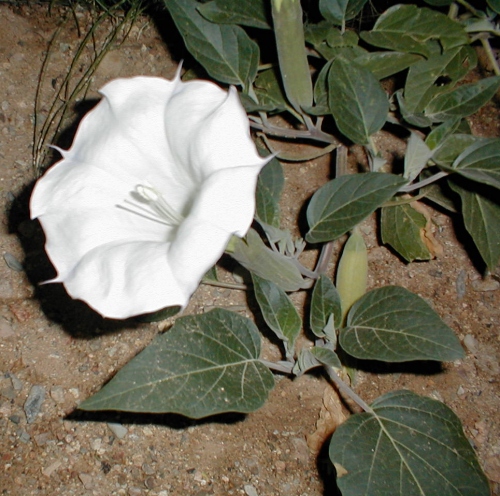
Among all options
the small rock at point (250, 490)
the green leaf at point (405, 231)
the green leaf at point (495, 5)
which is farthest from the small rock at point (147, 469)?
the green leaf at point (495, 5)

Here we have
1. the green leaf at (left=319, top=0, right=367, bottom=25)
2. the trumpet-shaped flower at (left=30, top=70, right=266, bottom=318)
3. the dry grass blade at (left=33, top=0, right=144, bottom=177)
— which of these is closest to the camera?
the trumpet-shaped flower at (left=30, top=70, right=266, bottom=318)

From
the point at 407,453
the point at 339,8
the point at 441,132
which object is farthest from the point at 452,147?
the point at 407,453

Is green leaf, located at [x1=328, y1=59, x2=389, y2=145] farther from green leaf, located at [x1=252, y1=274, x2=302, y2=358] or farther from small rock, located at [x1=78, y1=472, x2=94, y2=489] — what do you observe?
small rock, located at [x1=78, y1=472, x2=94, y2=489]

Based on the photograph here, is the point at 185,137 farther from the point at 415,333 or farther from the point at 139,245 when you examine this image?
the point at 415,333

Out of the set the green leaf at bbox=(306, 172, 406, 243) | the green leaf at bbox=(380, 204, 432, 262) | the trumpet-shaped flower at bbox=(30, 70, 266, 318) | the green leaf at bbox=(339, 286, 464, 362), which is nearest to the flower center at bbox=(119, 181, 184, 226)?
the trumpet-shaped flower at bbox=(30, 70, 266, 318)

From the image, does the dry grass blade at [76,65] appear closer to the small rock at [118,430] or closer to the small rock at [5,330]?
the small rock at [5,330]

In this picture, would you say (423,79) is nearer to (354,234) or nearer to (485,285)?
(354,234)
